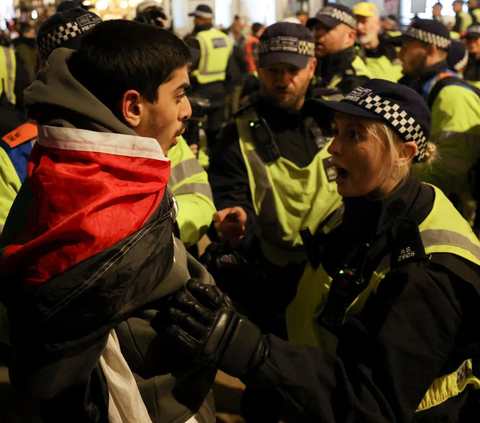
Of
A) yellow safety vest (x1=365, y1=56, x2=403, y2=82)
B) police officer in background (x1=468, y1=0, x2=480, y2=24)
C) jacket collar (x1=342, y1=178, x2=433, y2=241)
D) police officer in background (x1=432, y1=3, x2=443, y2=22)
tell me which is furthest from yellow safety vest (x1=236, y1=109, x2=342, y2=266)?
police officer in background (x1=432, y1=3, x2=443, y2=22)

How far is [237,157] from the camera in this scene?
9.21 feet

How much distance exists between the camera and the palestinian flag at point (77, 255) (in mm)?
1118

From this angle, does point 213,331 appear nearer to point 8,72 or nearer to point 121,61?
point 121,61

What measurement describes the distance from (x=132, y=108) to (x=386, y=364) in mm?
938

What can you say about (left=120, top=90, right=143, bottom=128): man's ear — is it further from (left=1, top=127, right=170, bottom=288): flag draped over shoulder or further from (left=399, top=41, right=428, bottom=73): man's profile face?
(left=399, top=41, right=428, bottom=73): man's profile face

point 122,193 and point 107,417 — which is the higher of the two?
point 122,193

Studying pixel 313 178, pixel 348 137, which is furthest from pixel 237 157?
pixel 348 137

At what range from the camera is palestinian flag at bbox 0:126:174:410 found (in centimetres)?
112

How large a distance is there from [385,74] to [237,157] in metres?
3.88

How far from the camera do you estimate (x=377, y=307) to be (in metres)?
1.58

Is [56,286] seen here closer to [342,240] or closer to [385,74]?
[342,240]

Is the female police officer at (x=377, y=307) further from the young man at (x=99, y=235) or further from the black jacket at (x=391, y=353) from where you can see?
the young man at (x=99, y=235)

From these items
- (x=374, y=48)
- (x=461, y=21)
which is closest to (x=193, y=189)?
(x=374, y=48)

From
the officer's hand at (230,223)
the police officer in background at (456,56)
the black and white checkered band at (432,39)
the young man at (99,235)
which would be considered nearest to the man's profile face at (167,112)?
the young man at (99,235)
